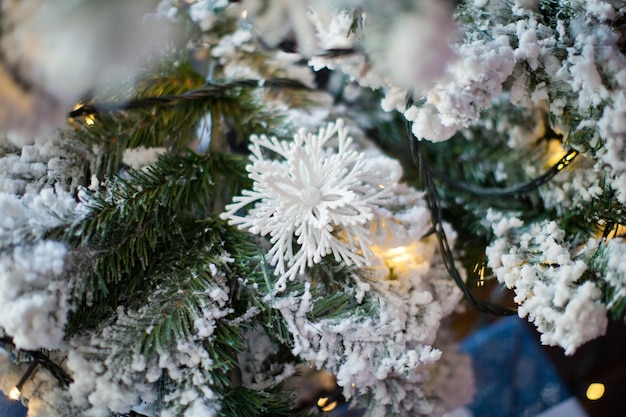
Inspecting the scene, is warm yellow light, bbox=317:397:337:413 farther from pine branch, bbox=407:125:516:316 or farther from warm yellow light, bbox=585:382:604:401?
warm yellow light, bbox=585:382:604:401

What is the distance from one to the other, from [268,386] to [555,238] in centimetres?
29

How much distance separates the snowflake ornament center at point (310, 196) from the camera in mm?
487

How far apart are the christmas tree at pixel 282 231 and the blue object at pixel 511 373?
23 cm

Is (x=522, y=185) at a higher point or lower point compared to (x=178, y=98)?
lower

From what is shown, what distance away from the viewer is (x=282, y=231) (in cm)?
49

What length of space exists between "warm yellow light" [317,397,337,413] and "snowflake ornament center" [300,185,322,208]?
22 centimetres

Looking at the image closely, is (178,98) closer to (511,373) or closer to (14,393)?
(14,393)

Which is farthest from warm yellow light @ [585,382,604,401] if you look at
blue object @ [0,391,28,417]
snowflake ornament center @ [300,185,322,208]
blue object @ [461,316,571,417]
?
blue object @ [0,391,28,417]

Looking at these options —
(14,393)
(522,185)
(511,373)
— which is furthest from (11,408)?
(511,373)

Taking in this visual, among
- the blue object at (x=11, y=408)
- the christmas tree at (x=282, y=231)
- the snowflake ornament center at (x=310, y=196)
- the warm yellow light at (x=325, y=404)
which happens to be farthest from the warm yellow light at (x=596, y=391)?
the blue object at (x=11, y=408)

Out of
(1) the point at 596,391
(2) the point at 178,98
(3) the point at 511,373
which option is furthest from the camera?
(3) the point at 511,373

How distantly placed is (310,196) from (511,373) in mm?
515

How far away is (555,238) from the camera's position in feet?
1.63

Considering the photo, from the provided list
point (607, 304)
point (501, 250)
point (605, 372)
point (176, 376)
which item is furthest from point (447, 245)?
point (605, 372)
